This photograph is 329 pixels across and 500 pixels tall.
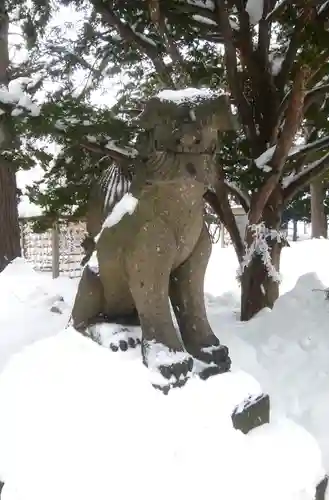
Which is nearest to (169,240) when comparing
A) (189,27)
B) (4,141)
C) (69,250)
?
(4,141)

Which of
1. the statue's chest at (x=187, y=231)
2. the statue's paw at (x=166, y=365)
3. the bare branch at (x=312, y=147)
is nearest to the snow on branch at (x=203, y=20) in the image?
the bare branch at (x=312, y=147)

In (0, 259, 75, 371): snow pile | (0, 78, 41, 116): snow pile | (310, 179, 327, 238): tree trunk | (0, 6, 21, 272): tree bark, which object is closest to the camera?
(0, 78, 41, 116): snow pile

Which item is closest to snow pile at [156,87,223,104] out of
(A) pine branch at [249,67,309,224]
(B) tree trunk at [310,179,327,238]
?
(A) pine branch at [249,67,309,224]

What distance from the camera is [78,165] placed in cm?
340

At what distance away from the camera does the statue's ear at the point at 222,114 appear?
64.8 inches

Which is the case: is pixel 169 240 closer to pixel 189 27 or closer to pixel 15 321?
pixel 15 321

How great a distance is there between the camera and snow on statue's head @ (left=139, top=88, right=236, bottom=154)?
161 centimetres

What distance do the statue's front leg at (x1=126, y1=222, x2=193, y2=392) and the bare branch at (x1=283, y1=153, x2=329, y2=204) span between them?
1826 mm

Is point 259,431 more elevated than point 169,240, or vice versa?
point 169,240

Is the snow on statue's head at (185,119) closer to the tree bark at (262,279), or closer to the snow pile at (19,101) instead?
the snow pile at (19,101)

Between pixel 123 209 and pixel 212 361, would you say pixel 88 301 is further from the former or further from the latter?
pixel 212 361

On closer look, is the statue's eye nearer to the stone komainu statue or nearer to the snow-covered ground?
the stone komainu statue

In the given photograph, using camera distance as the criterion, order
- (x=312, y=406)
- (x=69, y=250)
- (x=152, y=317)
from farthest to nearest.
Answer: (x=69, y=250)
(x=312, y=406)
(x=152, y=317)

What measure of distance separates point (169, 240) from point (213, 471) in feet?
2.36
